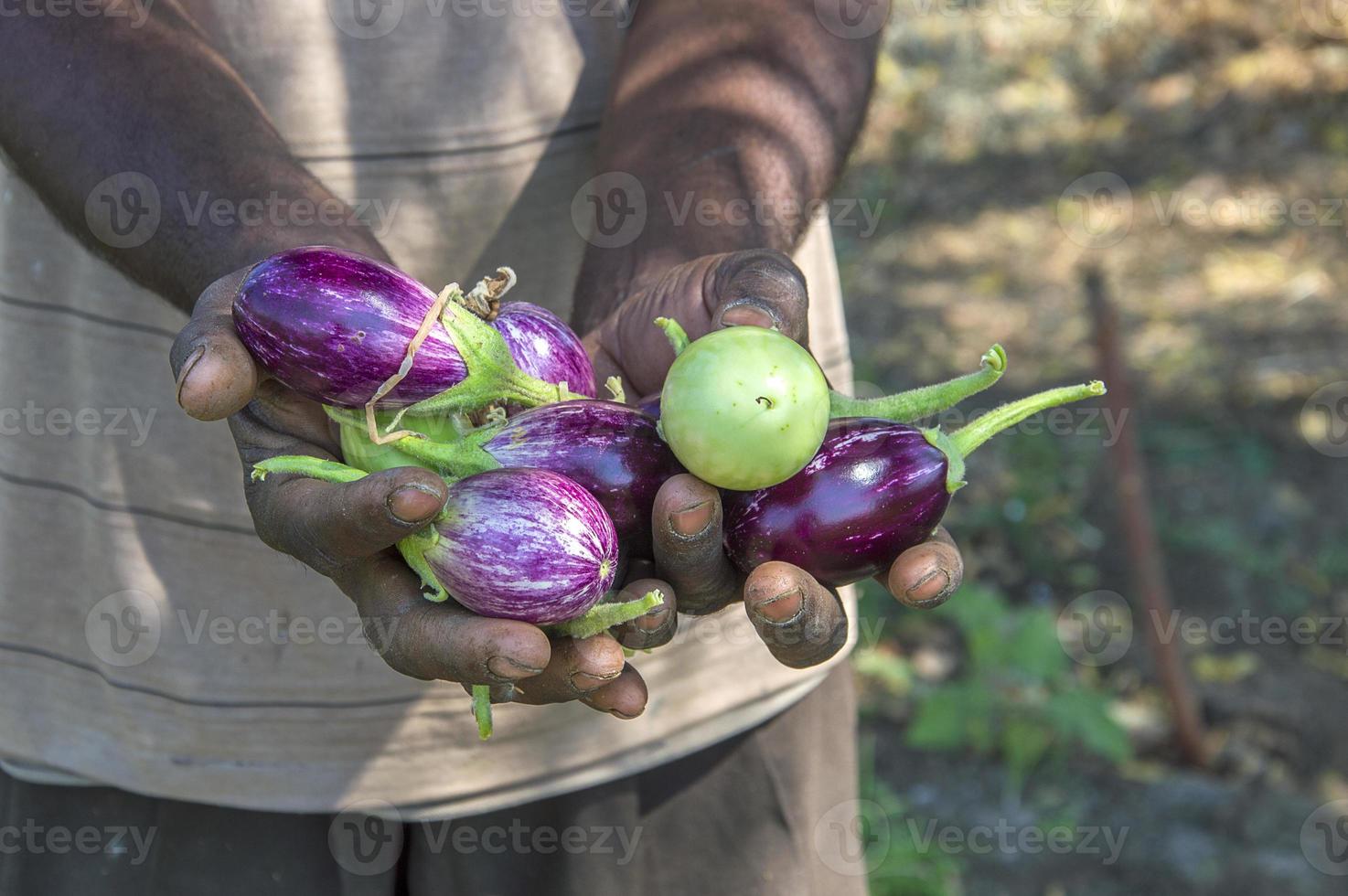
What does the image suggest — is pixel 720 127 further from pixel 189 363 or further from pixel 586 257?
pixel 189 363

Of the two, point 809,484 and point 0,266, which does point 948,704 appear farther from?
point 0,266

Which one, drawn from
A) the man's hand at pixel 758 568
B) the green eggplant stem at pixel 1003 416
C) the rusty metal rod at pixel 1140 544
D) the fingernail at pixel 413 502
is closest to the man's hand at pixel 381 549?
the fingernail at pixel 413 502

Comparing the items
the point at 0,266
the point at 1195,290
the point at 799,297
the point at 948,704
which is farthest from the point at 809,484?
the point at 1195,290

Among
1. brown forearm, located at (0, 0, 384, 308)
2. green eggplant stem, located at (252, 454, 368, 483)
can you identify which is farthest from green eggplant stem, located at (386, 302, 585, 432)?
brown forearm, located at (0, 0, 384, 308)

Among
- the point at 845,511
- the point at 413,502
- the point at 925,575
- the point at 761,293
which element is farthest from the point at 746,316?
the point at 413,502

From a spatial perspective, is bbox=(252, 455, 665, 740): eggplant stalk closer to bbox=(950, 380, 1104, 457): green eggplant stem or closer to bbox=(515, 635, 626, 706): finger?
bbox=(515, 635, 626, 706): finger

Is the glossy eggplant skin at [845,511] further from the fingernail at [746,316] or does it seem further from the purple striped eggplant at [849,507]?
the fingernail at [746,316]
